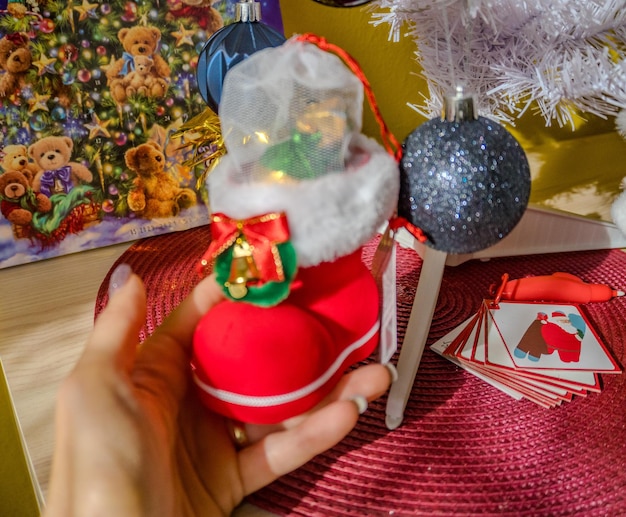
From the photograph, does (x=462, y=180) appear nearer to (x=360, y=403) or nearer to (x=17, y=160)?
(x=360, y=403)

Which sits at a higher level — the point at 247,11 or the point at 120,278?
the point at 247,11

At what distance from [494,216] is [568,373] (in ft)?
0.77

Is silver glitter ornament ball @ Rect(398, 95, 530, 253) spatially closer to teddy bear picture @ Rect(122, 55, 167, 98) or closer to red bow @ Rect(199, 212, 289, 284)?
red bow @ Rect(199, 212, 289, 284)

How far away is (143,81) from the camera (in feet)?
2.50

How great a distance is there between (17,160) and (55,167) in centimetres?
5

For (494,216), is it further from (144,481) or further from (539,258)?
(539,258)

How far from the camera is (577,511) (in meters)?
0.43

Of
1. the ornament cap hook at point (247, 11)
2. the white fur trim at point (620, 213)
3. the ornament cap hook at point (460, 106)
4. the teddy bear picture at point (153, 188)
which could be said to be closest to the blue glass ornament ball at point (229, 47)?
the ornament cap hook at point (247, 11)

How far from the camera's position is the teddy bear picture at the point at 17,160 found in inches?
28.4

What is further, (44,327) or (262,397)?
(44,327)

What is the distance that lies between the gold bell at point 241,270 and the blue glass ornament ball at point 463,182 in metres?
0.13

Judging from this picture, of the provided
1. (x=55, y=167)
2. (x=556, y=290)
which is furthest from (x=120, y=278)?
(x=556, y=290)

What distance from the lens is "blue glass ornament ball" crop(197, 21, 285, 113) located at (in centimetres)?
71

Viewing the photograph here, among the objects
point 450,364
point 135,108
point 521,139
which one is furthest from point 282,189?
point 521,139
